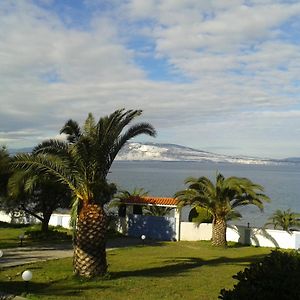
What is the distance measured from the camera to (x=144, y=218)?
94.7 ft

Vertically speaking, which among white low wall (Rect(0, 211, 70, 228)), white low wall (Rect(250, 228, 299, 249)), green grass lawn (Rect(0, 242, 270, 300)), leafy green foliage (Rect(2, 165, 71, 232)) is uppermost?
leafy green foliage (Rect(2, 165, 71, 232))

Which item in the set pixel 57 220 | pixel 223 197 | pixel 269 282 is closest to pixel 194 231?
pixel 223 197

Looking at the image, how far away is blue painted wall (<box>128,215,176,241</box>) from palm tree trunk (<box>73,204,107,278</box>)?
13.9 metres

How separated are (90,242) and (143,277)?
1.91 meters

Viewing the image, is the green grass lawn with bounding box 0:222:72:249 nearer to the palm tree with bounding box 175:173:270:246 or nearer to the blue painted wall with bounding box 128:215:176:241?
the blue painted wall with bounding box 128:215:176:241

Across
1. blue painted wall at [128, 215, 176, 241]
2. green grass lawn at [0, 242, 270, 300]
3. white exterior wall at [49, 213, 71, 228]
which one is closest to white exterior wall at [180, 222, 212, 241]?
blue painted wall at [128, 215, 176, 241]

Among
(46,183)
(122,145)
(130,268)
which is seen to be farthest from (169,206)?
(122,145)

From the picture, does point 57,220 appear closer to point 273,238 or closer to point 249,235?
point 249,235

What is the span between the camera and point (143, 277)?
14.4 m

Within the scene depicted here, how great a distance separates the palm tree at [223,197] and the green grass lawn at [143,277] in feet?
9.04

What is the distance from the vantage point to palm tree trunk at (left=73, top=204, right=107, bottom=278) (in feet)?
46.6

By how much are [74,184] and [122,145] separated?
1929 millimetres

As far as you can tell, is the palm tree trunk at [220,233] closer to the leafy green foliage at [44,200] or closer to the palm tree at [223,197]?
the palm tree at [223,197]

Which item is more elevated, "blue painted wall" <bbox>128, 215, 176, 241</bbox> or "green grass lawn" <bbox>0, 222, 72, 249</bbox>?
"blue painted wall" <bbox>128, 215, 176, 241</bbox>
